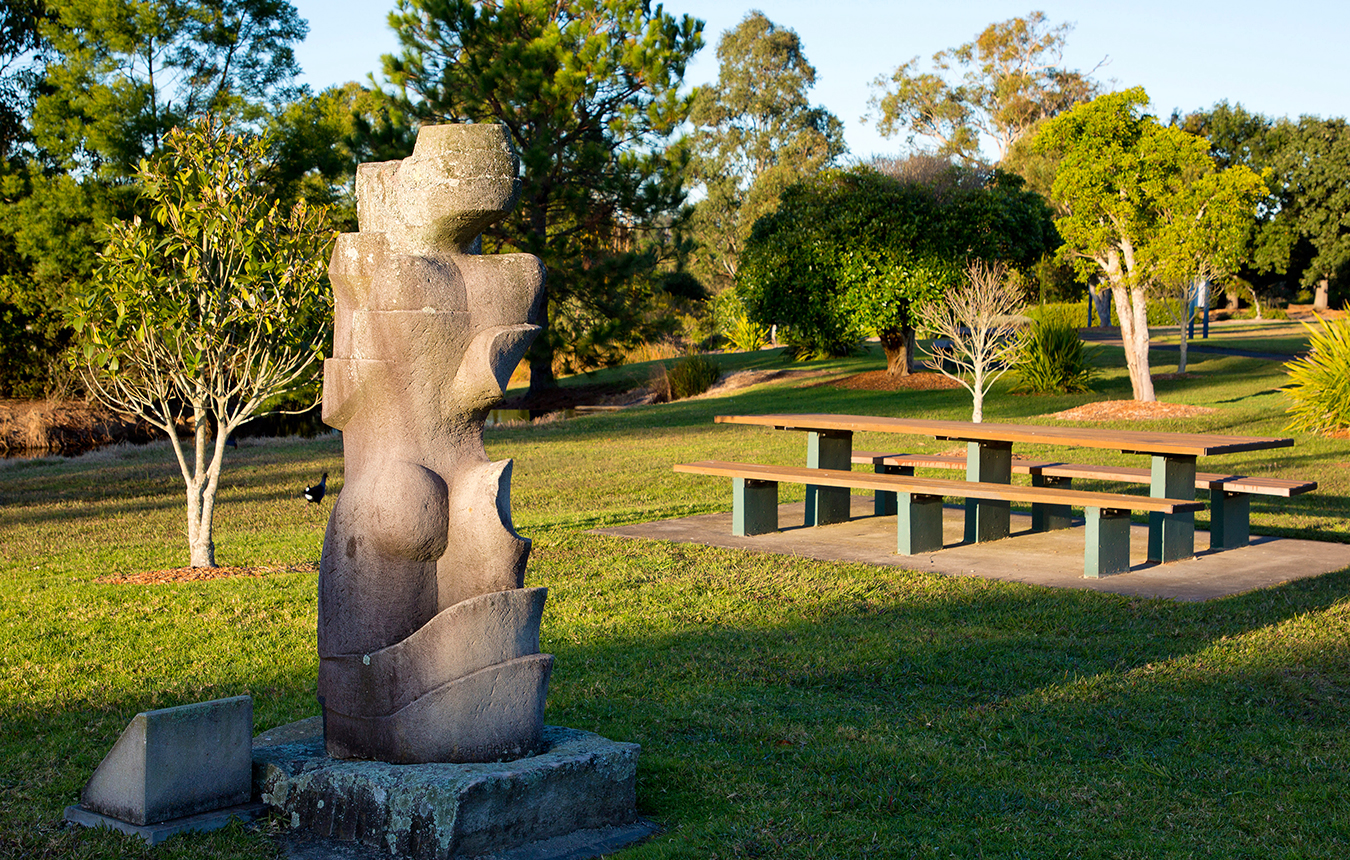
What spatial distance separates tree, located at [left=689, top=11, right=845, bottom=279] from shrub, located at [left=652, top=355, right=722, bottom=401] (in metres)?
20.0

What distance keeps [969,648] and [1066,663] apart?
1.53ft

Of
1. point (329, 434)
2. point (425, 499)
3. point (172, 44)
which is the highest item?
point (172, 44)

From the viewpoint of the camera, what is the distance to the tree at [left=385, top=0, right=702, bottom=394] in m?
23.8

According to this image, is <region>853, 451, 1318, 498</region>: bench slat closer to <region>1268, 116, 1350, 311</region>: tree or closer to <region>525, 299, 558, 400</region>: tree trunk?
<region>525, 299, 558, 400</region>: tree trunk

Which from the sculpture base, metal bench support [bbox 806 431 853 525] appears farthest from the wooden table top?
the sculpture base

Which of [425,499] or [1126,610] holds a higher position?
[425,499]

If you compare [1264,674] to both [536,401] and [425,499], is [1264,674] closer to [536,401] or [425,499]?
[425,499]

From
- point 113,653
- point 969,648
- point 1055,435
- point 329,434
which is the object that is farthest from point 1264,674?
point 329,434

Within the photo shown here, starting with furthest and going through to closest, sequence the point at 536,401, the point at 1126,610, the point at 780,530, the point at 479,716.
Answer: the point at 536,401
the point at 780,530
the point at 1126,610
the point at 479,716

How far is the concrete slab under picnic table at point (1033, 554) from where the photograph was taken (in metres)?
7.52

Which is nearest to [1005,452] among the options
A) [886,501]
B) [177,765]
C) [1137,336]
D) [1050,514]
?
[1050,514]

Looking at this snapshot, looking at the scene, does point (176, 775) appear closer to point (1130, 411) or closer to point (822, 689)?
point (822, 689)

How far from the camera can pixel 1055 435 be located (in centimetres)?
821

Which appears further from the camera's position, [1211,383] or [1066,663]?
[1211,383]
